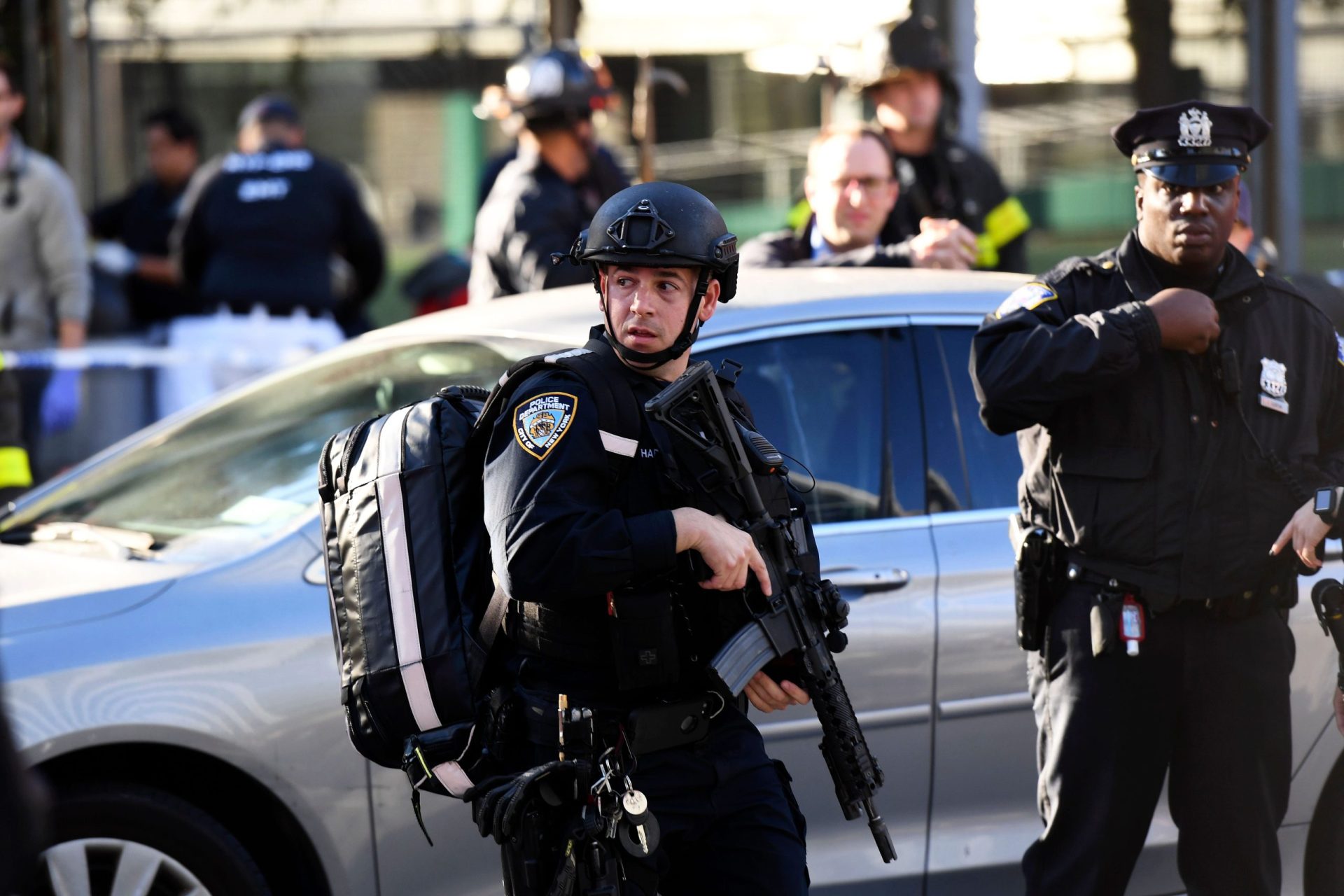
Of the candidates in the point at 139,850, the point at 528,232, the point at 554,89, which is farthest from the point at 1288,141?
the point at 139,850

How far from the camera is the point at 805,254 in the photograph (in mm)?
5246

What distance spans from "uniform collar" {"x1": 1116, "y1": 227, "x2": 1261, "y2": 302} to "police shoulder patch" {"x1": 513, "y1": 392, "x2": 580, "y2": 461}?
1.30 metres

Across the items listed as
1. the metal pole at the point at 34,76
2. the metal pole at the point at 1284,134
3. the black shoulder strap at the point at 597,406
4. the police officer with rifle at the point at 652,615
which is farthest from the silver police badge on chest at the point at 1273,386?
the metal pole at the point at 34,76

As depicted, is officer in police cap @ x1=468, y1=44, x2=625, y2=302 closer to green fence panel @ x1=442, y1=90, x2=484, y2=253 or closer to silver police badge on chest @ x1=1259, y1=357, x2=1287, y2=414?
silver police badge on chest @ x1=1259, y1=357, x2=1287, y2=414

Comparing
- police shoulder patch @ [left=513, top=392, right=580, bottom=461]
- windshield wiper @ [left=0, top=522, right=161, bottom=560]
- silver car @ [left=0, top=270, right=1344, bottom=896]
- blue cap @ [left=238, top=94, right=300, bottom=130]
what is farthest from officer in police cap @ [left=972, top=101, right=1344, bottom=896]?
blue cap @ [left=238, top=94, right=300, bottom=130]

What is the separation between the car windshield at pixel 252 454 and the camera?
3.91 meters

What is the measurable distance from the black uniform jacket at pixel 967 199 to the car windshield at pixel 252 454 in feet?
7.00

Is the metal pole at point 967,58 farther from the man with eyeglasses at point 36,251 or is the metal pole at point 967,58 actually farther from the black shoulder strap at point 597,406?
the black shoulder strap at point 597,406

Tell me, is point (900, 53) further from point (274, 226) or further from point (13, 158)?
point (13, 158)

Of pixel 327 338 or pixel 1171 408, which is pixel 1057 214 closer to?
pixel 327 338

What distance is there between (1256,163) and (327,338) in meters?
5.46

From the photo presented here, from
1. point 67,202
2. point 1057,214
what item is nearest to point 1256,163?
point 1057,214

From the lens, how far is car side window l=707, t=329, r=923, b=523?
392 cm

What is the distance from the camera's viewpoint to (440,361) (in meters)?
4.06
